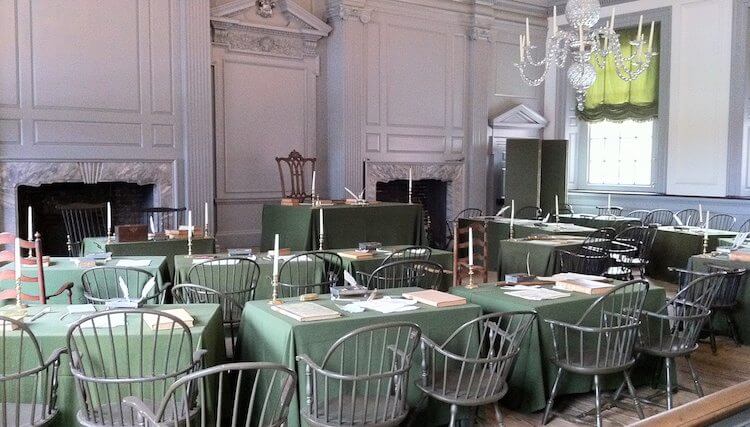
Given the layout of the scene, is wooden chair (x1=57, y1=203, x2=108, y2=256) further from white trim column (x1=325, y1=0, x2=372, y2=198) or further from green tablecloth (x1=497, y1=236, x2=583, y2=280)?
green tablecloth (x1=497, y1=236, x2=583, y2=280)

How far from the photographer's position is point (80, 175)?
25.5 feet

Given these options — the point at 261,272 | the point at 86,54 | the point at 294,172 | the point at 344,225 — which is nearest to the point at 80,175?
the point at 86,54

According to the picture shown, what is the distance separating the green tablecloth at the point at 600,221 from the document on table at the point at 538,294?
4783mm

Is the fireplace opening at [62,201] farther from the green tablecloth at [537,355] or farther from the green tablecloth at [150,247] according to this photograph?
the green tablecloth at [537,355]

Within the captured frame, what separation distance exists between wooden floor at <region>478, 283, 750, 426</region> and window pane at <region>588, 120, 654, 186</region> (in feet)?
19.5

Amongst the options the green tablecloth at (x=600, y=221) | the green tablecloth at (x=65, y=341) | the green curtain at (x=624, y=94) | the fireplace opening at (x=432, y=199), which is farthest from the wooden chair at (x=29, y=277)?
the green curtain at (x=624, y=94)

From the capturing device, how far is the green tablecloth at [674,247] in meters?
7.35

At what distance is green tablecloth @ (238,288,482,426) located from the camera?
3.11 meters

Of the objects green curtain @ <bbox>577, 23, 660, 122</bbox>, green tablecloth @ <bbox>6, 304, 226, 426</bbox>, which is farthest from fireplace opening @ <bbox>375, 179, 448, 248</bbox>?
green tablecloth @ <bbox>6, 304, 226, 426</bbox>

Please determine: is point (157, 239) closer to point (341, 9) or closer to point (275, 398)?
point (275, 398)

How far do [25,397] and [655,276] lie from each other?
7.18 metres

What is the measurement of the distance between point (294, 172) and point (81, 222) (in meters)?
2.96

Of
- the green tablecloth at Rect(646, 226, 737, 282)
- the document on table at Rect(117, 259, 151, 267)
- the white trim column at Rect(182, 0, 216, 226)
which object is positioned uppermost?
the white trim column at Rect(182, 0, 216, 226)

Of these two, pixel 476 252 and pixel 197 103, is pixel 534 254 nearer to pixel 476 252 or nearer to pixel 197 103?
pixel 476 252
